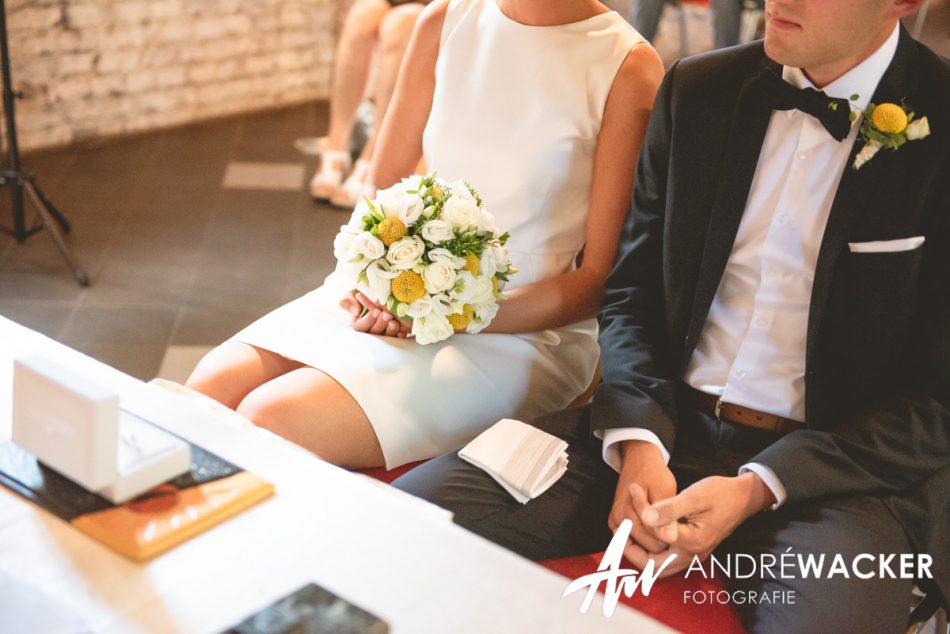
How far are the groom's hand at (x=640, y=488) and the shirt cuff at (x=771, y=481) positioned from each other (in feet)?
0.50

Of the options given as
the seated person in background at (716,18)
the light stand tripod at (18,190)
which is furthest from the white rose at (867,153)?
the seated person in background at (716,18)

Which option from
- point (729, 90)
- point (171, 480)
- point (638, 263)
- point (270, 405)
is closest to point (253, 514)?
point (171, 480)

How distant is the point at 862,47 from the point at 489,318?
2.98ft

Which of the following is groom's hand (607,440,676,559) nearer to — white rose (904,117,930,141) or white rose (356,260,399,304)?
white rose (356,260,399,304)

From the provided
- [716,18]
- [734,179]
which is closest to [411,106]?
[734,179]

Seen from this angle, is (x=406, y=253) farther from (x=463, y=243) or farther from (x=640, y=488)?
(x=640, y=488)

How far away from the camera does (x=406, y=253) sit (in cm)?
213

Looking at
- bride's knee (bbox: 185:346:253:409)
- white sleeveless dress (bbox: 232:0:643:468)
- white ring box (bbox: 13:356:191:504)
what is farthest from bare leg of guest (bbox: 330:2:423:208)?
white ring box (bbox: 13:356:191:504)

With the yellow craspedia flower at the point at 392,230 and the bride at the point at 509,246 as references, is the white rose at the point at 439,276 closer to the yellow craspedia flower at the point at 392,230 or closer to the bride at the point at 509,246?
the yellow craspedia flower at the point at 392,230

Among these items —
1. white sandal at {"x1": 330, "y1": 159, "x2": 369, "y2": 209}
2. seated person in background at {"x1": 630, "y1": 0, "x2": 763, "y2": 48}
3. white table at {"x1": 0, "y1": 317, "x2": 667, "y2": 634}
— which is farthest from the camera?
seated person in background at {"x1": 630, "y1": 0, "x2": 763, "y2": 48}

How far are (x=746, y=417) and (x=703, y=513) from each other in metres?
0.29

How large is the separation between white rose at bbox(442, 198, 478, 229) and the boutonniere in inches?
29.7

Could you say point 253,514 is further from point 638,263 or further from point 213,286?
point 213,286

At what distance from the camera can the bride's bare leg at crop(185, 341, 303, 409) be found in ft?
7.34
